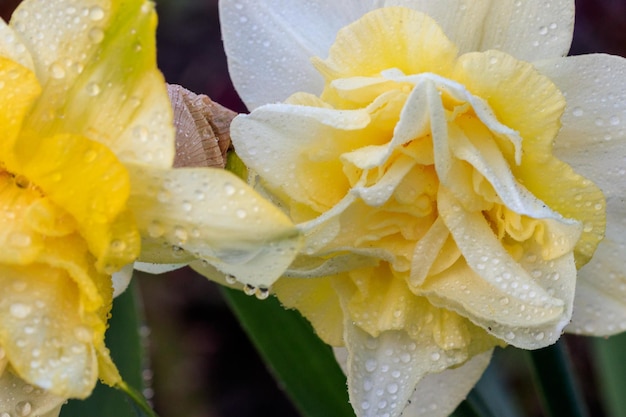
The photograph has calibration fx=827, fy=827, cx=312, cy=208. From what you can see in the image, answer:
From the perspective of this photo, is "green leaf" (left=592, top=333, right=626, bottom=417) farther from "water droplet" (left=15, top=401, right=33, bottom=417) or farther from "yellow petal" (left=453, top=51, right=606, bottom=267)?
"water droplet" (left=15, top=401, right=33, bottom=417)

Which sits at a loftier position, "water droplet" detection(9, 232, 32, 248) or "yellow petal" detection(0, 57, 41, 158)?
"yellow petal" detection(0, 57, 41, 158)

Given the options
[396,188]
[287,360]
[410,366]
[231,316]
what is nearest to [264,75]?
[396,188]

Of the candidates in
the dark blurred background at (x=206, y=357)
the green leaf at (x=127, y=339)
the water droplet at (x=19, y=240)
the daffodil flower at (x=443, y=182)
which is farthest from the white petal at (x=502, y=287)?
the dark blurred background at (x=206, y=357)

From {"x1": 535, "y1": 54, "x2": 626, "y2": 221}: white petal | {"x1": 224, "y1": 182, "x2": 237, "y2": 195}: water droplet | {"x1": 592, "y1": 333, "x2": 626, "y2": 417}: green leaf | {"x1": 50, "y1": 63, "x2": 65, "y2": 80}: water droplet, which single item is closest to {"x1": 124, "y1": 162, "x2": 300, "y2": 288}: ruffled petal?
→ {"x1": 224, "y1": 182, "x2": 237, "y2": 195}: water droplet

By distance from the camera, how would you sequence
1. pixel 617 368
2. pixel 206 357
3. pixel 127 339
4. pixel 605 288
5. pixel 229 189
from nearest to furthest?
pixel 229 189, pixel 605 288, pixel 127 339, pixel 617 368, pixel 206 357

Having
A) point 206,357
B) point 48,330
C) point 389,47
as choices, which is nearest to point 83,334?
point 48,330

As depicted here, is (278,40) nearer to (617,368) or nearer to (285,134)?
(285,134)
